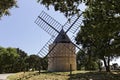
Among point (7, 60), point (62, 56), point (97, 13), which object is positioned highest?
point (7, 60)

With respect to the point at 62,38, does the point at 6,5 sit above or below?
below

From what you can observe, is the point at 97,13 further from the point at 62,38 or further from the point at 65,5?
the point at 62,38

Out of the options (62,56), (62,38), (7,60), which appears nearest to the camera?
(62,56)

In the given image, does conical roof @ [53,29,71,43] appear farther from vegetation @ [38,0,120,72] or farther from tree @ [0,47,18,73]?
tree @ [0,47,18,73]

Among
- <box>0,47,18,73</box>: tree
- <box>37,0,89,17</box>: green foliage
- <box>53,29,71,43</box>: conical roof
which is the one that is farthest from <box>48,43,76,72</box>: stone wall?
<box>0,47,18,73</box>: tree

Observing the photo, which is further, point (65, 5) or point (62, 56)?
point (62, 56)

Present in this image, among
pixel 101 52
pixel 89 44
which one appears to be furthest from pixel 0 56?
pixel 101 52

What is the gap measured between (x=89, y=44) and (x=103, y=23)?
33749 millimetres

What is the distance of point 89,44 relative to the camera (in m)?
65.2

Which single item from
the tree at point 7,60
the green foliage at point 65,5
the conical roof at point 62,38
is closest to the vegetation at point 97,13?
the green foliage at point 65,5

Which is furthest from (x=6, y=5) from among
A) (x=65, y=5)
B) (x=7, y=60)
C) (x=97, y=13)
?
(x=7, y=60)

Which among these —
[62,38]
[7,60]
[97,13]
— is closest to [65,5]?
[97,13]

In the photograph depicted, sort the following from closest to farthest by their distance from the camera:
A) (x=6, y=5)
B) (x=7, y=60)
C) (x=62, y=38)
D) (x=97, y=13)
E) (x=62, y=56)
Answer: (x=6, y=5) → (x=97, y=13) → (x=62, y=56) → (x=62, y=38) → (x=7, y=60)

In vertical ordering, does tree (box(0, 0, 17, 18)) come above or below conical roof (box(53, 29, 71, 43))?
below
